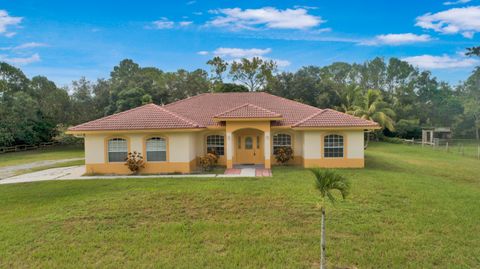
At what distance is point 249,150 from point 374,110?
25238mm

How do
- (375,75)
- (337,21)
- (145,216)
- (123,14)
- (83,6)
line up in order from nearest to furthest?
1. (145,216)
2. (83,6)
3. (123,14)
4. (337,21)
5. (375,75)

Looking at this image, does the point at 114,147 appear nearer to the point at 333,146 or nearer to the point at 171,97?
the point at 333,146

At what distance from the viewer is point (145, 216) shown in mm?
8625

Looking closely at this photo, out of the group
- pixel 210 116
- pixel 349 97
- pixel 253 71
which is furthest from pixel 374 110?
pixel 210 116

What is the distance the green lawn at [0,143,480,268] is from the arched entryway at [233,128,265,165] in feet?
20.2

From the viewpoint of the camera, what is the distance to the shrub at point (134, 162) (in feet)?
52.3

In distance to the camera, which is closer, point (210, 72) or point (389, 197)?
point (389, 197)

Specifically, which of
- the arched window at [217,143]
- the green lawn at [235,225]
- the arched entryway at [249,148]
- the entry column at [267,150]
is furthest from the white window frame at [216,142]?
the green lawn at [235,225]

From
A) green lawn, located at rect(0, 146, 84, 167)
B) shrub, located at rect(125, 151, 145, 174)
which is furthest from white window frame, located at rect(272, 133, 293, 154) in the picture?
green lawn, located at rect(0, 146, 84, 167)

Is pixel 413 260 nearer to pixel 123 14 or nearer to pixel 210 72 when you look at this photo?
pixel 123 14

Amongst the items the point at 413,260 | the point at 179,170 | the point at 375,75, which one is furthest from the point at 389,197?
the point at 375,75

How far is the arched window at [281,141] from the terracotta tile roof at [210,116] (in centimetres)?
103

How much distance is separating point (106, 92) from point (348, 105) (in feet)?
121

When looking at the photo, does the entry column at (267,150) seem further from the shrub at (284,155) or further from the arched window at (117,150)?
the arched window at (117,150)
